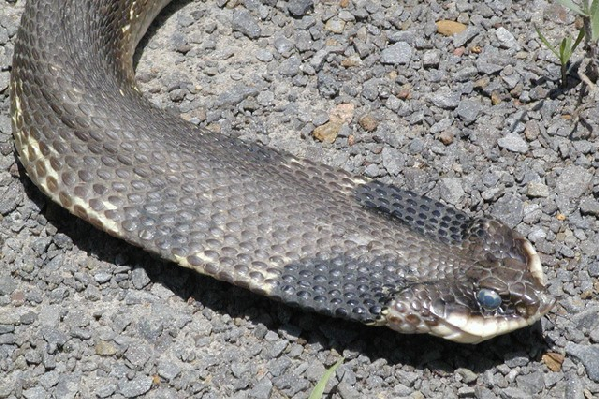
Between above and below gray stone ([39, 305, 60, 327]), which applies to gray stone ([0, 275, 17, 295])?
above

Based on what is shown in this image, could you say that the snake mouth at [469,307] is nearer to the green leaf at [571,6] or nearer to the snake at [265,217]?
the snake at [265,217]

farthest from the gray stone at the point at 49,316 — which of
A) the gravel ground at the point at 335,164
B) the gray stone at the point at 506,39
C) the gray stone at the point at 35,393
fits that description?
the gray stone at the point at 506,39

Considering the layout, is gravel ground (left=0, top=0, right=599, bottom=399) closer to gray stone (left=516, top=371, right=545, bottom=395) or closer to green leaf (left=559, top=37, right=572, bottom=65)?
gray stone (left=516, top=371, right=545, bottom=395)

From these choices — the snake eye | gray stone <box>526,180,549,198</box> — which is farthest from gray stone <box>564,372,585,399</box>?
gray stone <box>526,180,549,198</box>

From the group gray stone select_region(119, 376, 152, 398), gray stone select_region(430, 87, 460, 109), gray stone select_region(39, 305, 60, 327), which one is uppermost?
gray stone select_region(430, 87, 460, 109)

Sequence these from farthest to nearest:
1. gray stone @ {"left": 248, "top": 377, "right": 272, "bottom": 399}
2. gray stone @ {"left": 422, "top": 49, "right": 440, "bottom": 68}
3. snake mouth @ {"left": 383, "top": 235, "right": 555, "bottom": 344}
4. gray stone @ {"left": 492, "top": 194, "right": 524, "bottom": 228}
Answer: gray stone @ {"left": 422, "top": 49, "right": 440, "bottom": 68} < gray stone @ {"left": 492, "top": 194, "right": 524, "bottom": 228} < gray stone @ {"left": 248, "top": 377, "right": 272, "bottom": 399} < snake mouth @ {"left": 383, "top": 235, "right": 555, "bottom": 344}

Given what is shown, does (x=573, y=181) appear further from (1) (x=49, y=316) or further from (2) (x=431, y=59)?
(1) (x=49, y=316)
